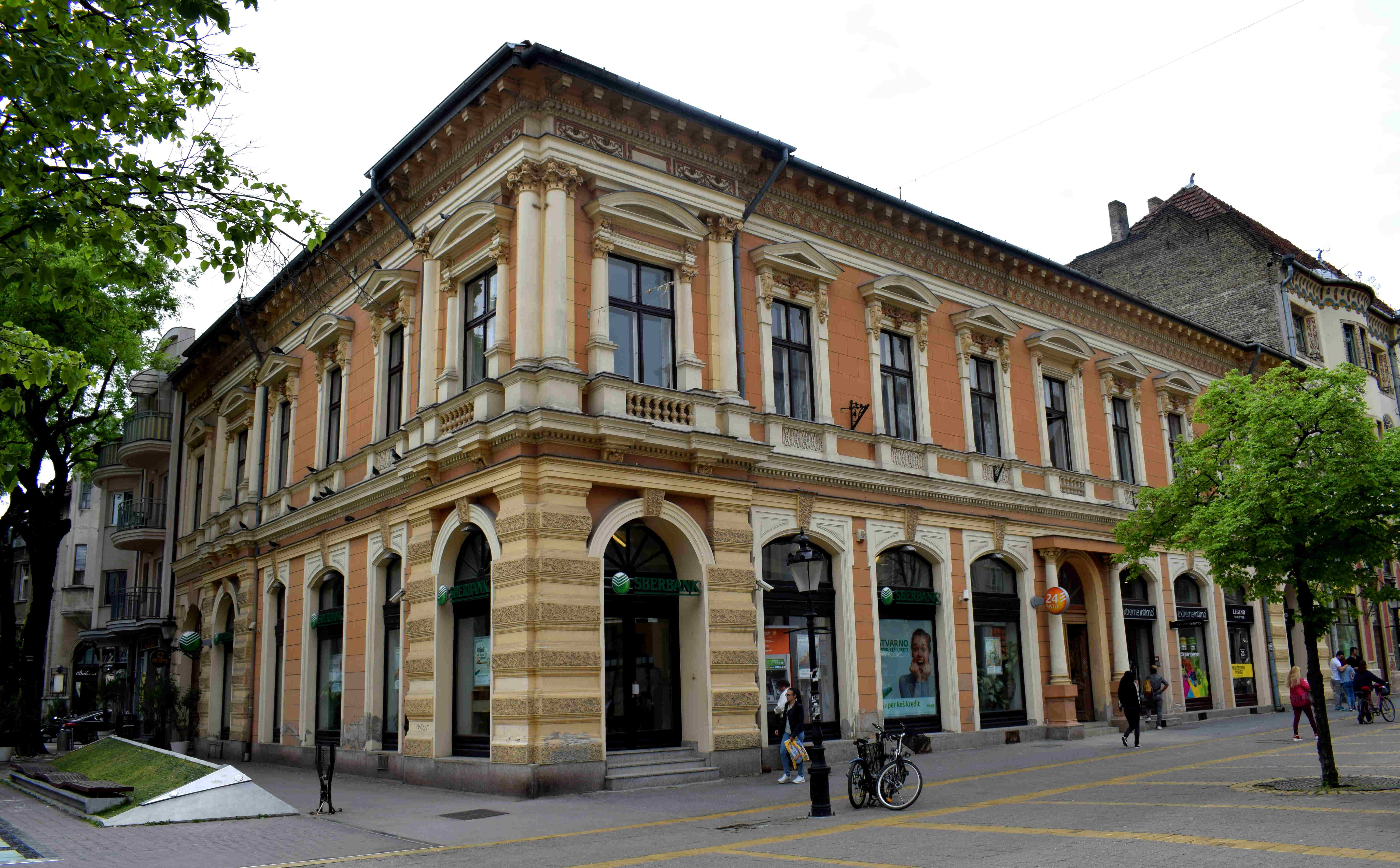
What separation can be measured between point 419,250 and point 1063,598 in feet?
49.6

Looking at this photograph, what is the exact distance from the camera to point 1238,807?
11.9m

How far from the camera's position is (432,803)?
14.9 m

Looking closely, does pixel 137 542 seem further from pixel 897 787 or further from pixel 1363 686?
pixel 1363 686

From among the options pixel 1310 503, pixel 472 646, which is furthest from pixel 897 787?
pixel 472 646

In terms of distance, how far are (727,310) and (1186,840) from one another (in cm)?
1137

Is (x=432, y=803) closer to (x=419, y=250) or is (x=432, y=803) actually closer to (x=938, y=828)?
(x=938, y=828)

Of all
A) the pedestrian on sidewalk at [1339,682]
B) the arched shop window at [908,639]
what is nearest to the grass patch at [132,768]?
the arched shop window at [908,639]

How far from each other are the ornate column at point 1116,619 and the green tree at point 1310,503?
960cm

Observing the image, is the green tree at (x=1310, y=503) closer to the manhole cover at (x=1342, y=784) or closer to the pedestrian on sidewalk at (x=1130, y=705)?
the manhole cover at (x=1342, y=784)

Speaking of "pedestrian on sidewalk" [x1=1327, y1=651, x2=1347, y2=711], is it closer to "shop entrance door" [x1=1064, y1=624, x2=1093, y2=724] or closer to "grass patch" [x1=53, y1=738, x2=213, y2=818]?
"shop entrance door" [x1=1064, y1=624, x2=1093, y2=724]

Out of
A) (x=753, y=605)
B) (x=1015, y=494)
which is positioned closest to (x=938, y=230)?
(x=1015, y=494)

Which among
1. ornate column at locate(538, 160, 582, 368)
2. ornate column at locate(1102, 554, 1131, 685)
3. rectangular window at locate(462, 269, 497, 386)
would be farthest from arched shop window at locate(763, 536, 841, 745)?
ornate column at locate(1102, 554, 1131, 685)

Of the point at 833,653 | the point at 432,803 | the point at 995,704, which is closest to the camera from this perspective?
the point at 432,803

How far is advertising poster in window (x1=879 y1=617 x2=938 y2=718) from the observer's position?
20094 millimetres
